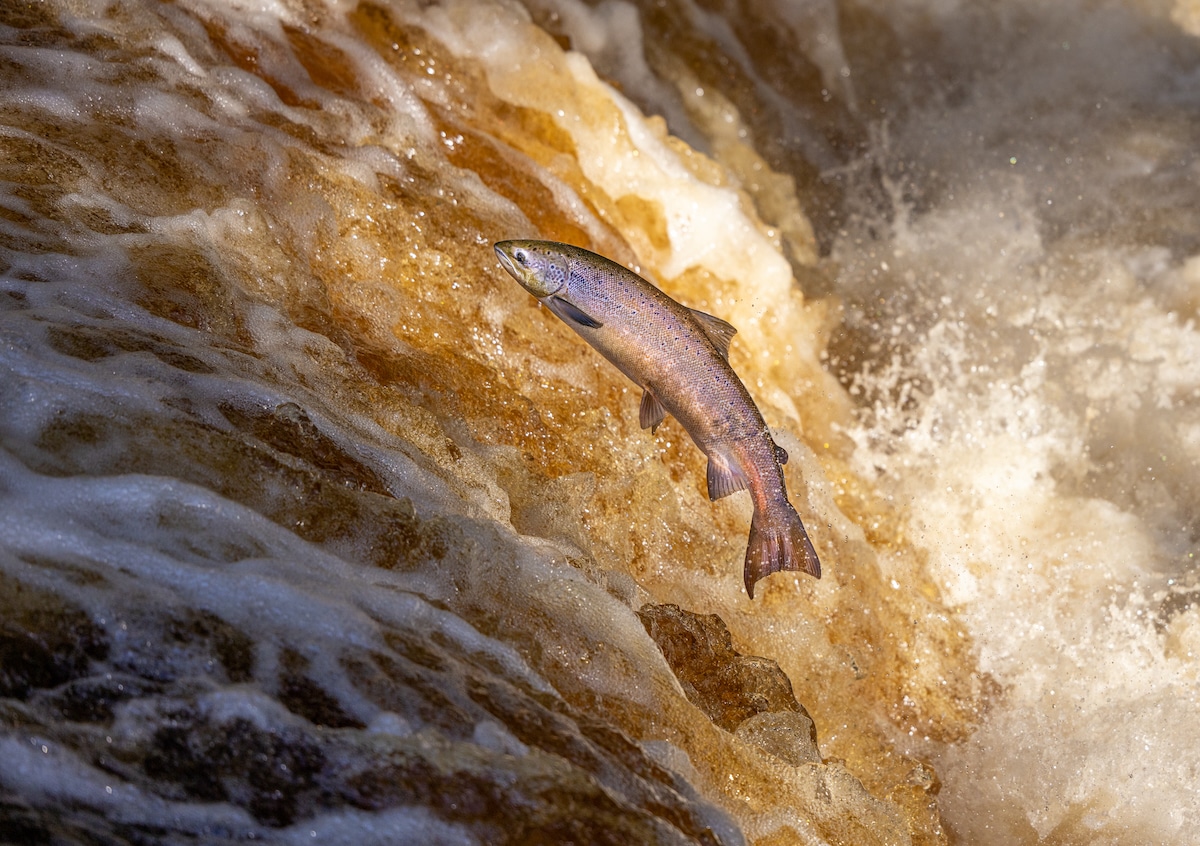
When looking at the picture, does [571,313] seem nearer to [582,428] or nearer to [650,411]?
[650,411]

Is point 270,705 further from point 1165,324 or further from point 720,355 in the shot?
point 1165,324

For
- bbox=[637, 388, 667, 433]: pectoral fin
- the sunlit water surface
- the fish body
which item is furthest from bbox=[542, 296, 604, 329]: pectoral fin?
the sunlit water surface

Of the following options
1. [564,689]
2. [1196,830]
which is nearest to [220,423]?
[564,689]

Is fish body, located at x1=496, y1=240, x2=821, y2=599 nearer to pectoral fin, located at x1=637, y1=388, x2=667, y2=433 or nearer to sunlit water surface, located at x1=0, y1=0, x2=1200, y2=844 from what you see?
pectoral fin, located at x1=637, y1=388, x2=667, y2=433

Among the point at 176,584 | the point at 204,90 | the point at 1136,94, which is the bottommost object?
the point at 204,90

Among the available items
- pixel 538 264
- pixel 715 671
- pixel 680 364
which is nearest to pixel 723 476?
pixel 680 364

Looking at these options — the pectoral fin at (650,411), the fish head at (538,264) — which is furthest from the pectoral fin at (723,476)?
the fish head at (538,264)

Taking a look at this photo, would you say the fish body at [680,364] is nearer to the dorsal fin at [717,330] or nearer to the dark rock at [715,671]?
the dorsal fin at [717,330]
